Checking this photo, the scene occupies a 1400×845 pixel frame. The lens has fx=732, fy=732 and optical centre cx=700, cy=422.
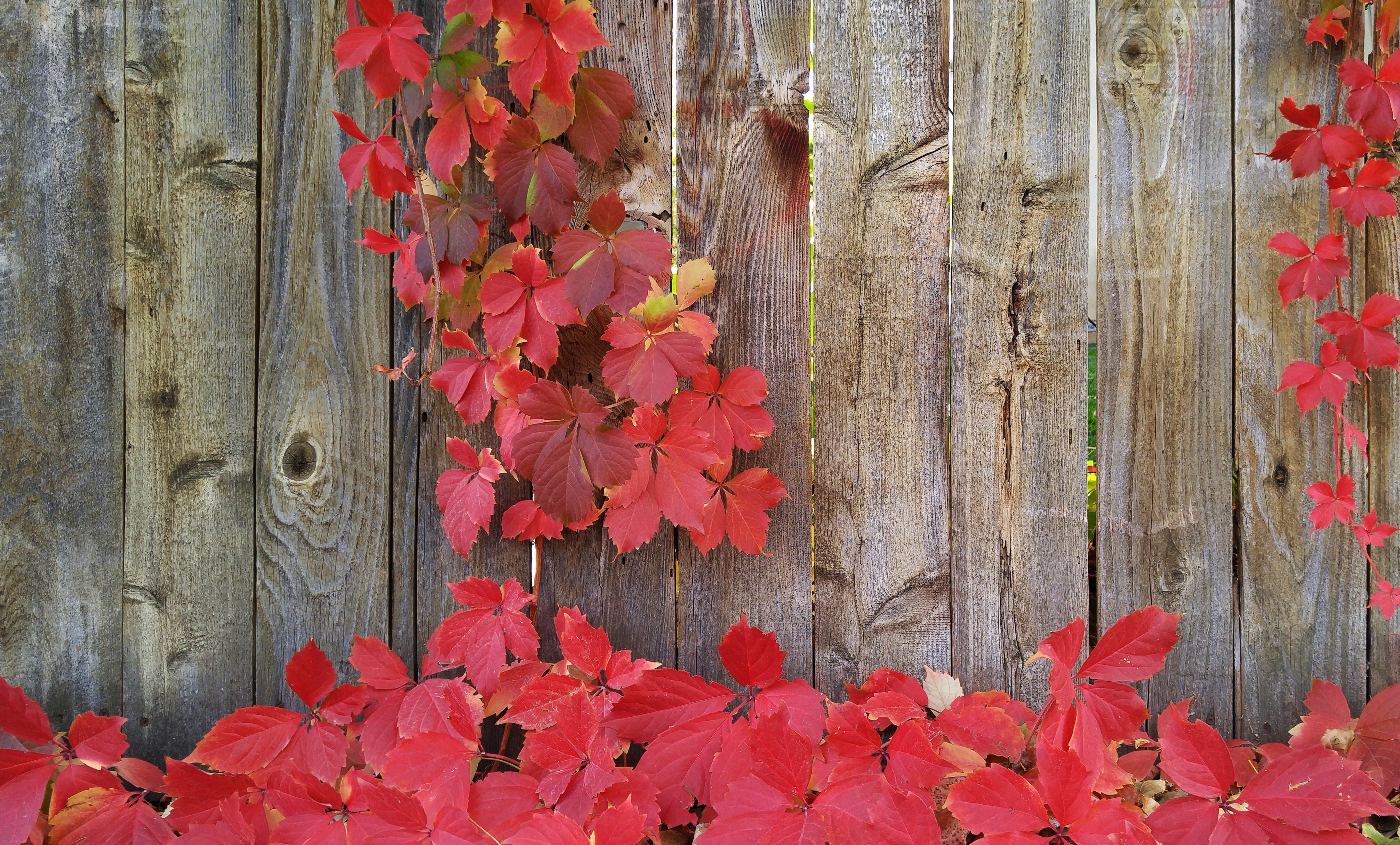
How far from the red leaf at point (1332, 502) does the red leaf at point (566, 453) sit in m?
1.12

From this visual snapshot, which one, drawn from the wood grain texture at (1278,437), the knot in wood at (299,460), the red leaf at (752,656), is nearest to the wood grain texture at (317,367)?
the knot in wood at (299,460)

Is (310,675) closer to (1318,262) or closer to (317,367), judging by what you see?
(317,367)

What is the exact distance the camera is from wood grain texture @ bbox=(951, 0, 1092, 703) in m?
1.25

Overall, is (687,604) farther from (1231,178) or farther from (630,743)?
(1231,178)

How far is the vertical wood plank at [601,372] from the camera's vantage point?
1.27 metres

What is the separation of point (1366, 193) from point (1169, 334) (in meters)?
0.35

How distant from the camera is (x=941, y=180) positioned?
126 cm

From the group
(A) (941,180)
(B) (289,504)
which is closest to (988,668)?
(A) (941,180)

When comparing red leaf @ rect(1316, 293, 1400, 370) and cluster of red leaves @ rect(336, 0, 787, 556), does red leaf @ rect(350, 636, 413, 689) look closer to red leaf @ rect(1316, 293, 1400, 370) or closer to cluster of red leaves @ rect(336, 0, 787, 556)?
cluster of red leaves @ rect(336, 0, 787, 556)

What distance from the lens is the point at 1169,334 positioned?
4.14 feet

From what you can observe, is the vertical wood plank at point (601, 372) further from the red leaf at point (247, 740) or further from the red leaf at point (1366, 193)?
the red leaf at point (1366, 193)

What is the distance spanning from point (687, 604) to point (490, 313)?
23.8 inches

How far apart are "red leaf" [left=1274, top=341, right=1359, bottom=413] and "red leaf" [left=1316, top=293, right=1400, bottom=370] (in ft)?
0.06

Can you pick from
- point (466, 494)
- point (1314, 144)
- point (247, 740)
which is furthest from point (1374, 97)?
point (247, 740)
